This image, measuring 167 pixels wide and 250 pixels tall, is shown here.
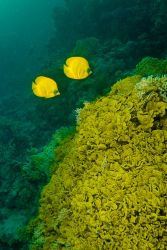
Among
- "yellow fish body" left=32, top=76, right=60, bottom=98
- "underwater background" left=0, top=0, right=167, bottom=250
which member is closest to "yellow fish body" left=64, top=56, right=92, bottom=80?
"yellow fish body" left=32, top=76, right=60, bottom=98

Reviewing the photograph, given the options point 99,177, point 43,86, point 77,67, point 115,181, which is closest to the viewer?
point 115,181

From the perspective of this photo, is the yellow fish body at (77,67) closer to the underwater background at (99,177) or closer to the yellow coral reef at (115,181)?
the underwater background at (99,177)

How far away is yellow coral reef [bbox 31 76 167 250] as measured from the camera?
2.36 metres

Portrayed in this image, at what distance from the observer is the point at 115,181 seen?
2564mm

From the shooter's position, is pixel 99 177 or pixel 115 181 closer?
pixel 115 181

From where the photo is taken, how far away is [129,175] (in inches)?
99.5

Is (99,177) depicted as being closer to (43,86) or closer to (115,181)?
(115,181)

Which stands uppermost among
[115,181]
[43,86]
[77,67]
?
[77,67]

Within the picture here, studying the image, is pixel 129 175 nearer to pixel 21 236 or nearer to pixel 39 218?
pixel 39 218

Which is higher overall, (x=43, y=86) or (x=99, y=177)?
(x=43, y=86)

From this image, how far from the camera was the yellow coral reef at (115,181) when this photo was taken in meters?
2.36

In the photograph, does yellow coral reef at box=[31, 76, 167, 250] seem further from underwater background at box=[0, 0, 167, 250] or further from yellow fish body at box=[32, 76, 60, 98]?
yellow fish body at box=[32, 76, 60, 98]

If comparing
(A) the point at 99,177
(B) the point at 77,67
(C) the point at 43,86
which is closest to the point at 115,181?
(A) the point at 99,177

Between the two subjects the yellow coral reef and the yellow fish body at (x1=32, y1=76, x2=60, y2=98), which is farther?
the yellow fish body at (x1=32, y1=76, x2=60, y2=98)
